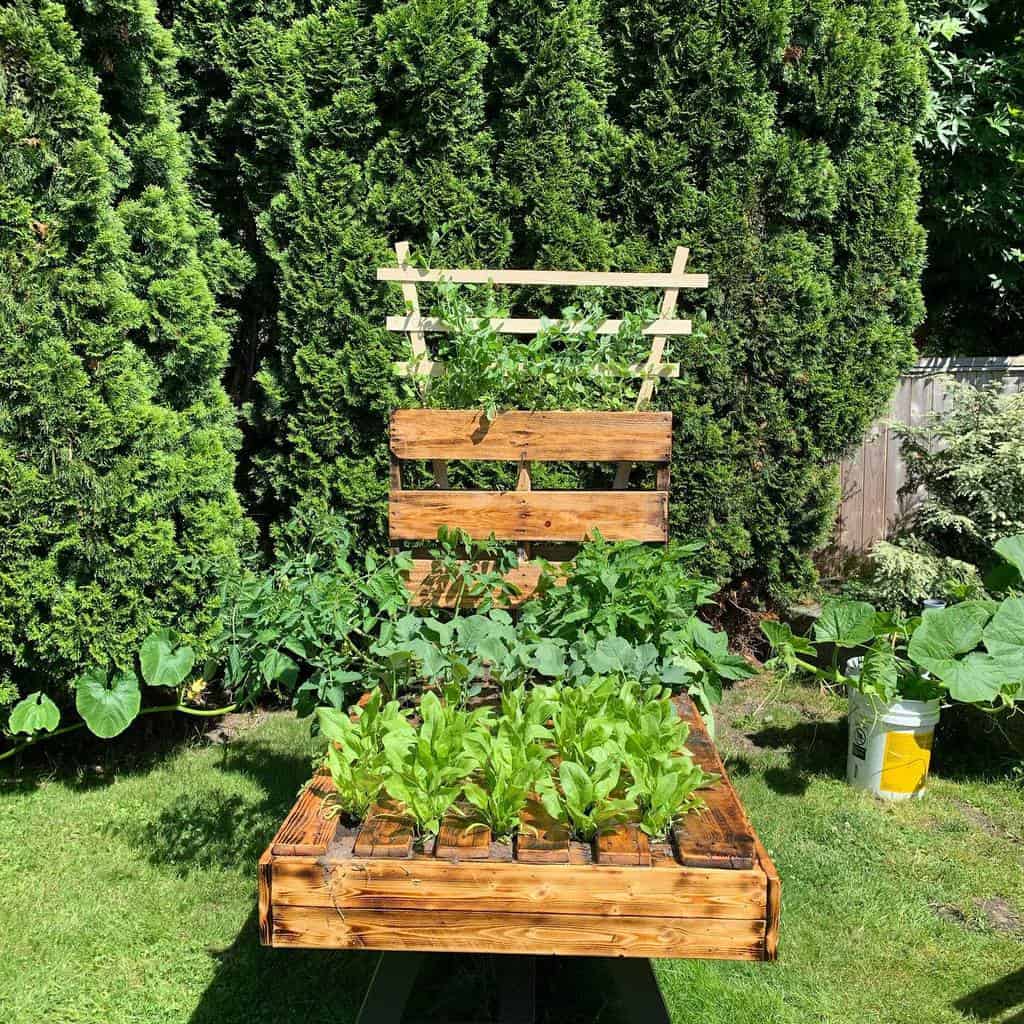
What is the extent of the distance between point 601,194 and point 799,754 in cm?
275

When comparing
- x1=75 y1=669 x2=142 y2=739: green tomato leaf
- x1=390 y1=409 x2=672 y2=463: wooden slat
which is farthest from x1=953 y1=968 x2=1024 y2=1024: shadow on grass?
x1=75 y1=669 x2=142 y2=739: green tomato leaf

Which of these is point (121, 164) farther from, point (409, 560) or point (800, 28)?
point (800, 28)

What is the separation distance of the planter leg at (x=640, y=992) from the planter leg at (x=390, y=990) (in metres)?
0.41

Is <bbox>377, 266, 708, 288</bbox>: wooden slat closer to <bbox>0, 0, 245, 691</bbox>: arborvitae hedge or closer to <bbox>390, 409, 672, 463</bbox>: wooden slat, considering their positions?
<bbox>390, 409, 672, 463</bbox>: wooden slat

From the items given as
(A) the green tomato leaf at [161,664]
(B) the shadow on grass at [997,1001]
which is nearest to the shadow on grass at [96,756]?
(A) the green tomato leaf at [161,664]

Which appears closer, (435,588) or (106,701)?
(435,588)

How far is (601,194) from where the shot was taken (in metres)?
4.32

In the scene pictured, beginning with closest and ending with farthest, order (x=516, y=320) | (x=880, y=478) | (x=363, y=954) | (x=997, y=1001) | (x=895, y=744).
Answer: (x=997, y=1001) → (x=363, y=954) → (x=516, y=320) → (x=895, y=744) → (x=880, y=478)

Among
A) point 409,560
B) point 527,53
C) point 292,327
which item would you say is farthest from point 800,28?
point 409,560

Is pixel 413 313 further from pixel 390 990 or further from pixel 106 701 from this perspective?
pixel 390 990

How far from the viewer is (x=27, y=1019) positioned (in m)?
2.26

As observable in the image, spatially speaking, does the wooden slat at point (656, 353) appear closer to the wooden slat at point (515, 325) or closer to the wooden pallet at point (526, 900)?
the wooden slat at point (515, 325)

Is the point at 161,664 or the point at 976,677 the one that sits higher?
the point at 976,677

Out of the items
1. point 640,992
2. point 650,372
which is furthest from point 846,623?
point 640,992
